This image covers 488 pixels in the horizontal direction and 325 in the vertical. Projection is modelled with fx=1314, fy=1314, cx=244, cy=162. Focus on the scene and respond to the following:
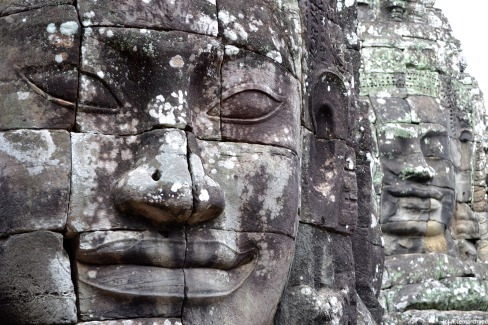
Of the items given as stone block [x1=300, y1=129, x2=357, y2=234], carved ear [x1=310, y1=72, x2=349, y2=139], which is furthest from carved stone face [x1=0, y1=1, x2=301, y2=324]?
carved ear [x1=310, y1=72, x2=349, y2=139]

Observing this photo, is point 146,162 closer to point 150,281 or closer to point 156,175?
point 156,175

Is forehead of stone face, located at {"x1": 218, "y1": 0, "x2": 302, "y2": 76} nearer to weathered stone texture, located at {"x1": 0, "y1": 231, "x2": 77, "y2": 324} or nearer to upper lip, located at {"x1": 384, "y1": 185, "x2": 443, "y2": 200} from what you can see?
weathered stone texture, located at {"x1": 0, "y1": 231, "x2": 77, "y2": 324}

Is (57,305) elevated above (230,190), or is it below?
below

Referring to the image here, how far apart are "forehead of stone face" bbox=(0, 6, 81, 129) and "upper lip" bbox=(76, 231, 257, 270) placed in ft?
1.96

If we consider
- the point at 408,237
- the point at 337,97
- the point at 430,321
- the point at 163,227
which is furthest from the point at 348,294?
the point at 408,237

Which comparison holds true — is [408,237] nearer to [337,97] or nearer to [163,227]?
[337,97]

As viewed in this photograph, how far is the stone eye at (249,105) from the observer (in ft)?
21.9

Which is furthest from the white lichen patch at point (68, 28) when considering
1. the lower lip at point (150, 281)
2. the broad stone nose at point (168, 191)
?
the lower lip at point (150, 281)

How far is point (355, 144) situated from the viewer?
8.40m

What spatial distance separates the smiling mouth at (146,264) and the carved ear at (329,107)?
1.39 meters

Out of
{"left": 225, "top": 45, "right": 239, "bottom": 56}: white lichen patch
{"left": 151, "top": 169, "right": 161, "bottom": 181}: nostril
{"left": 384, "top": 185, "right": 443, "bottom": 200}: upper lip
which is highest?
{"left": 384, "top": 185, "right": 443, "bottom": 200}: upper lip

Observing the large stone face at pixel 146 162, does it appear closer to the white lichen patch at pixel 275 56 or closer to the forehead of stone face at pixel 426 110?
the white lichen patch at pixel 275 56

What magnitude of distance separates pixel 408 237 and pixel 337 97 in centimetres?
1102

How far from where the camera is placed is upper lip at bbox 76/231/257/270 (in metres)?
6.25
